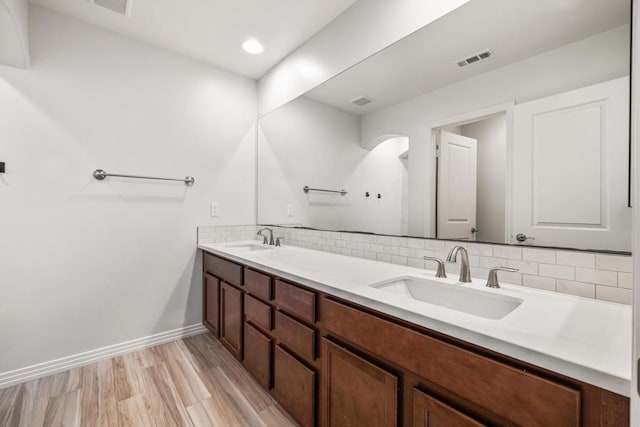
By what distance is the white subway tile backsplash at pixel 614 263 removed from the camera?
0.90 meters

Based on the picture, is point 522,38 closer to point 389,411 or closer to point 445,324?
point 445,324

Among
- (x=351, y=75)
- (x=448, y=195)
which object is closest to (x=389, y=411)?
(x=448, y=195)

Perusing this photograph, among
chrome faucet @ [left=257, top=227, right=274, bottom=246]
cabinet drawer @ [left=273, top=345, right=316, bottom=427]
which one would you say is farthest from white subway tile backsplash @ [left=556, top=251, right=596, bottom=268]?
chrome faucet @ [left=257, top=227, right=274, bottom=246]

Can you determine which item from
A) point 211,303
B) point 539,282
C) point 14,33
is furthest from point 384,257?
point 14,33

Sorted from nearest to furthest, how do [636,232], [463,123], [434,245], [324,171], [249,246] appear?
[636,232] < [463,123] < [434,245] < [324,171] < [249,246]

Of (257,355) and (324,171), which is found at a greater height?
(324,171)

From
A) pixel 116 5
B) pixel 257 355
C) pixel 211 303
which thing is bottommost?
pixel 257 355

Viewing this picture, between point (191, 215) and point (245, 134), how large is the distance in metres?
0.90

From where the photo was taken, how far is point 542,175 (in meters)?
1.06

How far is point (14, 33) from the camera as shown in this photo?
5.11ft

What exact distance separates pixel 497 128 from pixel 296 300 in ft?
3.73

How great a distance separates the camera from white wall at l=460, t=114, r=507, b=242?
1182mm

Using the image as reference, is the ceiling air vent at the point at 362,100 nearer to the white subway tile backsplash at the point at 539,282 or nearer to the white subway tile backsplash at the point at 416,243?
the white subway tile backsplash at the point at 416,243

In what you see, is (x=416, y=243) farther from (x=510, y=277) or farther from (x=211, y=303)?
(x=211, y=303)
